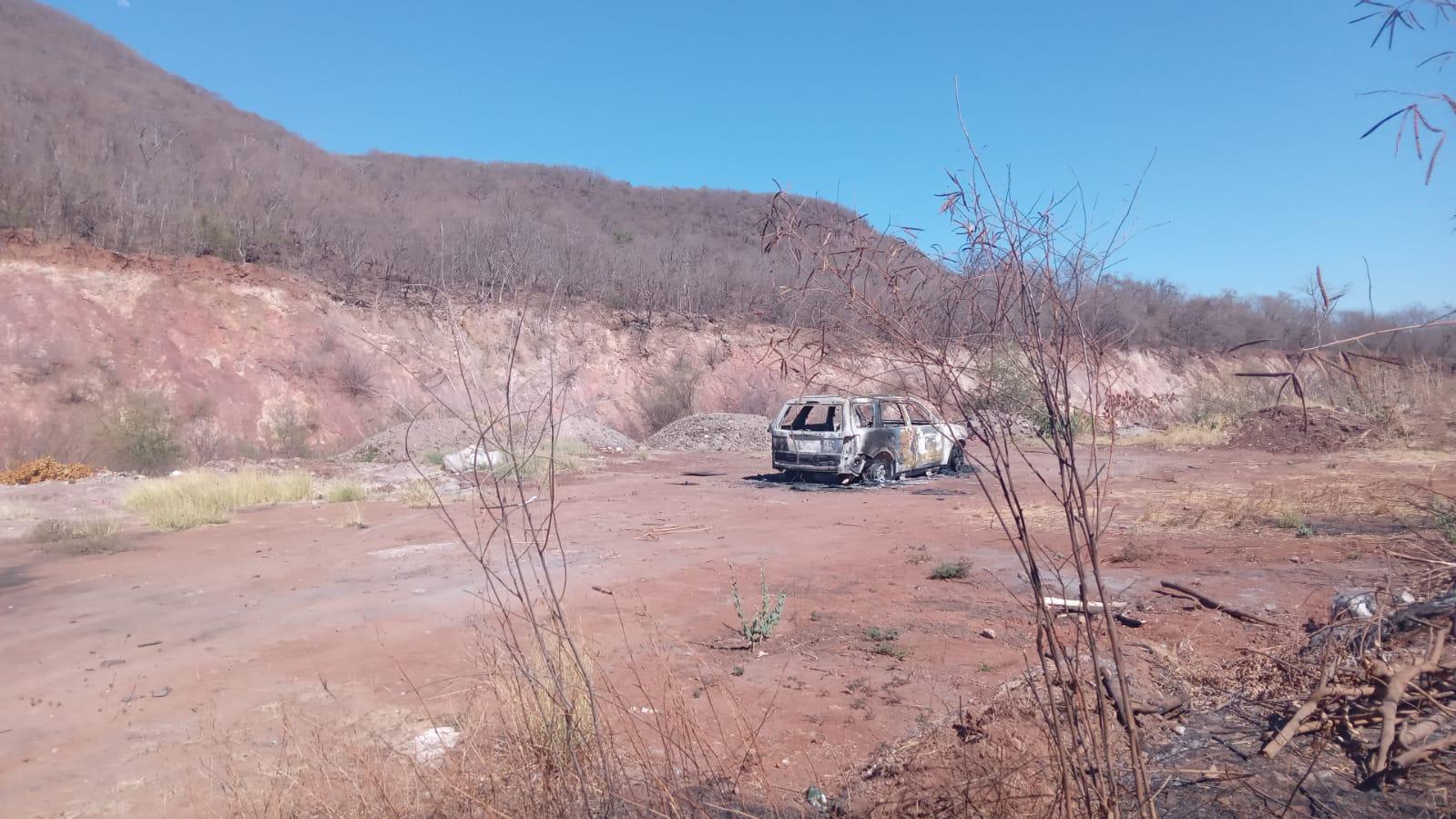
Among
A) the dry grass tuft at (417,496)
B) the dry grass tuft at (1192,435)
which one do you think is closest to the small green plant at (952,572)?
the dry grass tuft at (417,496)

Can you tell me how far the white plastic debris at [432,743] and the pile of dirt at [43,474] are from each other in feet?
57.0

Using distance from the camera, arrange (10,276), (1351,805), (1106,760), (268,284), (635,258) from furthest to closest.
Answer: (635,258), (268,284), (10,276), (1351,805), (1106,760)

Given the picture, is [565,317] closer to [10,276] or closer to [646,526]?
[10,276]

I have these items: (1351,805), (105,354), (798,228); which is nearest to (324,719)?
(798,228)

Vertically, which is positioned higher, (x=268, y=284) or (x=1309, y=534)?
(x=268, y=284)

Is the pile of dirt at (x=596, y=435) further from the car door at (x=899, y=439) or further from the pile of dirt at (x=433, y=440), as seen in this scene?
the car door at (x=899, y=439)

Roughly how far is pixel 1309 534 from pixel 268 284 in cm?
2925

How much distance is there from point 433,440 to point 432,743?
2059 centimetres

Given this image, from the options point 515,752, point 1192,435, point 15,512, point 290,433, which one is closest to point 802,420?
point 515,752

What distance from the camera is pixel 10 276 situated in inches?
935

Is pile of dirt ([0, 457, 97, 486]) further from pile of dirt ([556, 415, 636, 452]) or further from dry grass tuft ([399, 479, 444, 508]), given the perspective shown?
pile of dirt ([556, 415, 636, 452])

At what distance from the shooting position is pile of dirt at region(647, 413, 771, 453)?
26013mm

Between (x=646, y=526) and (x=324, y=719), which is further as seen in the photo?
(x=646, y=526)

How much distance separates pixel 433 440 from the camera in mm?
23766
